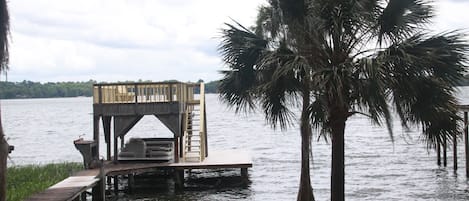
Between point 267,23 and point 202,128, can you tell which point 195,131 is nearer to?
point 202,128

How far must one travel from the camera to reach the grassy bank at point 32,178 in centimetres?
2095

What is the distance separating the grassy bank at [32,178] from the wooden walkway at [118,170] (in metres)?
1.79

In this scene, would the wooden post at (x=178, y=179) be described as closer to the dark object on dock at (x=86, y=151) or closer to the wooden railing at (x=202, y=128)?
the wooden railing at (x=202, y=128)

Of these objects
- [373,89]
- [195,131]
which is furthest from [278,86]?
[195,131]

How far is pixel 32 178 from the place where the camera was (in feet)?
81.6

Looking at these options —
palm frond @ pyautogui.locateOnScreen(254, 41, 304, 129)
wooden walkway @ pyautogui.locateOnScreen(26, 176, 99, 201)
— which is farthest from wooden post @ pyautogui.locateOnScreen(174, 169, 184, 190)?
palm frond @ pyautogui.locateOnScreen(254, 41, 304, 129)

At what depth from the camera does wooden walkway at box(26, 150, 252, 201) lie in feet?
50.3

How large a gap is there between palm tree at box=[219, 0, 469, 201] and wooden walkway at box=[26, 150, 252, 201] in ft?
16.2

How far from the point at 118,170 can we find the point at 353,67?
1317 centimetres

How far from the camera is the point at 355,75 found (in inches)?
500

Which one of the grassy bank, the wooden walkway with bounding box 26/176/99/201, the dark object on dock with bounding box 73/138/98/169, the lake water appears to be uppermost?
the dark object on dock with bounding box 73/138/98/169

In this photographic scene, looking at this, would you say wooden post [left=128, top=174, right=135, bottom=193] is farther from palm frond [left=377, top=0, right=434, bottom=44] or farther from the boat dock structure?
palm frond [left=377, top=0, right=434, bottom=44]

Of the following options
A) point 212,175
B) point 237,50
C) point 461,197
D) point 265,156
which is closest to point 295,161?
point 265,156

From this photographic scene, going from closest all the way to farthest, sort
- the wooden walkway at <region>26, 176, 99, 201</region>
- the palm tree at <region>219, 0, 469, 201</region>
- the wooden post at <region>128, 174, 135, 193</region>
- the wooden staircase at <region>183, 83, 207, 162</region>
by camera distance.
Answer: the palm tree at <region>219, 0, 469, 201</region> → the wooden walkway at <region>26, 176, 99, 201</region> → the wooden post at <region>128, 174, 135, 193</region> → the wooden staircase at <region>183, 83, 207, 162</region>
